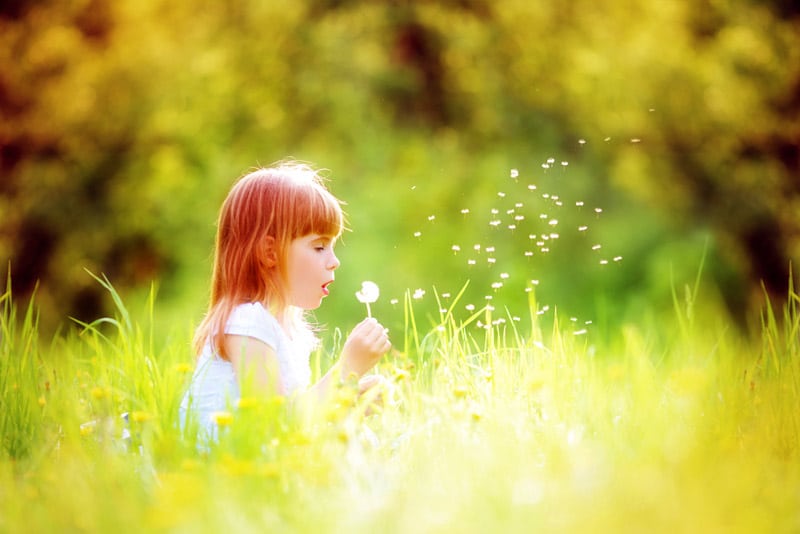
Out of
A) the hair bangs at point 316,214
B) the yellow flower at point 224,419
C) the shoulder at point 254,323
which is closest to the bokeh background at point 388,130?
the hair bangs at point 316,214

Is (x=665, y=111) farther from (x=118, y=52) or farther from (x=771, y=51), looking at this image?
(x=118, y=52)

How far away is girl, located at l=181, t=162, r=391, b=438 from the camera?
2.64 meters

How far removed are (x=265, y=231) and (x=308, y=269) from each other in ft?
0.54

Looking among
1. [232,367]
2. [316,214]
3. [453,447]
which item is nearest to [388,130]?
[316,214]

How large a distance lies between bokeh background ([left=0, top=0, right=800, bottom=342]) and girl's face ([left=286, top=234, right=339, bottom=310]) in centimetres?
446

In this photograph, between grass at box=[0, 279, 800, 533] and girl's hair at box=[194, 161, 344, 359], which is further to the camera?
girl's hair at box=[194, 161, 344, 359]

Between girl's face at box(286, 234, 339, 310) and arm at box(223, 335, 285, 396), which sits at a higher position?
girl's face at box(286, 234, 339, 310)

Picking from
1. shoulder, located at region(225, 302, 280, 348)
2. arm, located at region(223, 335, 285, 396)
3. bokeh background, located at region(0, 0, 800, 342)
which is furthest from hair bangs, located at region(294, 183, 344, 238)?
bokeh background, located at region(0, 0, 800, 342)

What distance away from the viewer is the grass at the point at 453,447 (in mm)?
1617

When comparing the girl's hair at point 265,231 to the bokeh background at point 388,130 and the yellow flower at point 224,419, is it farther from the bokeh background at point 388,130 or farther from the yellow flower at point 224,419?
the bokeh background at point 388,130

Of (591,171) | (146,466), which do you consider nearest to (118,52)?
(591,171)

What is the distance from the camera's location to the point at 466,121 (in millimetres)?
8406

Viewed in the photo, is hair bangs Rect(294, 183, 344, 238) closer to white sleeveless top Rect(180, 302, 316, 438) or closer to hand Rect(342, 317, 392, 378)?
white sleeveless top Rect(180, 302, 316, 438)

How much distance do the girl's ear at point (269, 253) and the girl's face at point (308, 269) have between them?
0.04 metres
